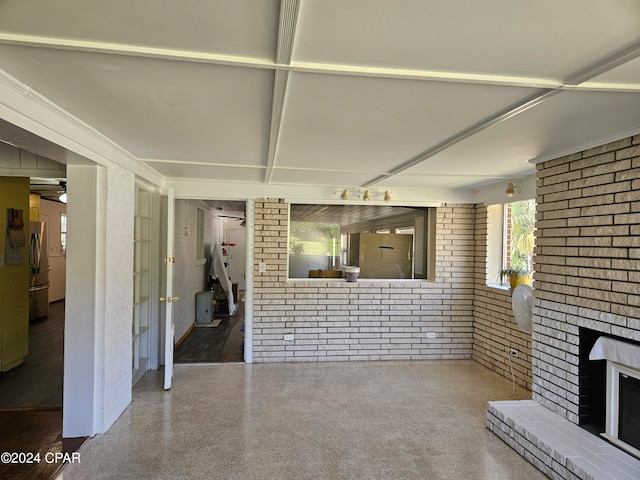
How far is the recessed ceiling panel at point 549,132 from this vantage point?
6.20 feet

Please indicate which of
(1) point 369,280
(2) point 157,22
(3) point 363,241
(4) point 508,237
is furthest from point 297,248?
(2) point 157,22

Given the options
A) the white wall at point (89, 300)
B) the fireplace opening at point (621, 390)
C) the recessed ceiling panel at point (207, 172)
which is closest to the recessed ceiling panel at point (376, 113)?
the recessed ceiling panel at point (207, 172)

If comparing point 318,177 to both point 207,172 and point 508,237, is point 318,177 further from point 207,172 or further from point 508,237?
point 508,237

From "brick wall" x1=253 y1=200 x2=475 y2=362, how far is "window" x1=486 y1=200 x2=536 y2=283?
30 cm

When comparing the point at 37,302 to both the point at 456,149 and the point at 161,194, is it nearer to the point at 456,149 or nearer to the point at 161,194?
the point at 161,194

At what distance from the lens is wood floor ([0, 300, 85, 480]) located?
243cm

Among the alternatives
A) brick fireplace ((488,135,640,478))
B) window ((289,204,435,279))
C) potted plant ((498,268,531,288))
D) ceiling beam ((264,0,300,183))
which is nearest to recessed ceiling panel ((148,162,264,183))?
window ((289,204,435,279))

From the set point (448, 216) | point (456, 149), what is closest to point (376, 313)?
point (448, 216)

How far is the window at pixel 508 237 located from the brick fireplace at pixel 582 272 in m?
1.27

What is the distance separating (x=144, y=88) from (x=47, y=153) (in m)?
1.19

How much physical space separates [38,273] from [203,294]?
2.99 m

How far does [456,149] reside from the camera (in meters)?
2.79

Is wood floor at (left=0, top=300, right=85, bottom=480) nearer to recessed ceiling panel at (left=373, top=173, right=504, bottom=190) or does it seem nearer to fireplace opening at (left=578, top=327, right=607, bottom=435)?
fireplace opening at (left=578, top=327, right=607, bottom=435)

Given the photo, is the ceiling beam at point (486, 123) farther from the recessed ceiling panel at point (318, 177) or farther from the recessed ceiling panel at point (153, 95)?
the recessed ceiling panel at point (153, 95)
